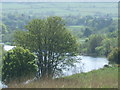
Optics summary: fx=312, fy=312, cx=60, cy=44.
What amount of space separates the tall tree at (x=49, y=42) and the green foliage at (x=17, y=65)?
937cm

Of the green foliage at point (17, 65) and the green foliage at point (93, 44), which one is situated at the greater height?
the green foliage at point (17, 65)

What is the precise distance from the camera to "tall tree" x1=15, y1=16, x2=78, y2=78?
28.0 meters

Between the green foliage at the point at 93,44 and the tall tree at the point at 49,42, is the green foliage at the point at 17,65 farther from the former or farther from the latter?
the green foliage at the point at 93,44

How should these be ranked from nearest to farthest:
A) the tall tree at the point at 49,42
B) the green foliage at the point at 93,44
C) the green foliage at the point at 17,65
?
1. the green foliage at the point at 17,65
2. the tall tree at the point at 49,42
3. the green foliage at the point at 93,44

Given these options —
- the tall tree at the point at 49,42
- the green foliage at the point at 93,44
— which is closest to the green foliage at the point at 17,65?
the tall tree at the point at 49,42

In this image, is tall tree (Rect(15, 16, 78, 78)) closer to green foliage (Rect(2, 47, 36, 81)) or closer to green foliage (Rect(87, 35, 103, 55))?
green foliage (Rect(2, 47, 36, 81))

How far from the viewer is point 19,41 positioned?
29.1 metres

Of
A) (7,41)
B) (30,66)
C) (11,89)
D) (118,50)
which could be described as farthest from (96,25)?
(11,89)

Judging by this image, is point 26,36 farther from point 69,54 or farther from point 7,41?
point 7,41

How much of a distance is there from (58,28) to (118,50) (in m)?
7.97

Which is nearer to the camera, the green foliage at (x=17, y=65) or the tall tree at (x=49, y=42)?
the green foliage at (x=17, y=65)

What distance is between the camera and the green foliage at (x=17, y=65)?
16.7 metres

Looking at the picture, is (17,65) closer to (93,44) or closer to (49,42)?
(49,42)

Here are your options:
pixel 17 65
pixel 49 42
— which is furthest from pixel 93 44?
pixel 17 65
